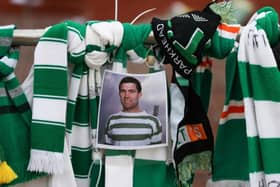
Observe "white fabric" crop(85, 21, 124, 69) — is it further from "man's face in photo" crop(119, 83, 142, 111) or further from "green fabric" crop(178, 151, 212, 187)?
"green fabric" crop(178, 151, 212, 187)

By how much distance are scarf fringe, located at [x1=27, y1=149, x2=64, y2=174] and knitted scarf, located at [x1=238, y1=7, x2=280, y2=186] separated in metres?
0.27

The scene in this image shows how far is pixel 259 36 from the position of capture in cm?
65

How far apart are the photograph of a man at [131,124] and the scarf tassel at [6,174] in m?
0.14

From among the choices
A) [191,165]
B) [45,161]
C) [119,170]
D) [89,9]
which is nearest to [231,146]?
[191,165]

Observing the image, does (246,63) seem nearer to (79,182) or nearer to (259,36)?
(259,36)

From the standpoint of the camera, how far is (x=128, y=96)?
69cm

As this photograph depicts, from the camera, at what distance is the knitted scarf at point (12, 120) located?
66 centimetres

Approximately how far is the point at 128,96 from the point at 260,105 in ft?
0.63

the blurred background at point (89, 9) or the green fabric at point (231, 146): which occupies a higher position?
the blurred background at point (89, 9)

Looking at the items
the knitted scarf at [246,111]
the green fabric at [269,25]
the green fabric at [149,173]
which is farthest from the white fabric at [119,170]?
the green fabric at [269,25]

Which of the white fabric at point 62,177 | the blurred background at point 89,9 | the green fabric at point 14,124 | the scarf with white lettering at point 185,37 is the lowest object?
the white fabric at point 62,177

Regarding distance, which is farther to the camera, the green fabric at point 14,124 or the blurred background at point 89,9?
the blurred background at point 89,9

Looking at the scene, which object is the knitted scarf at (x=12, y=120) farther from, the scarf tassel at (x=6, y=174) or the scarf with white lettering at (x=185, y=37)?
the scarf with white lettering at (x=185, y=37)

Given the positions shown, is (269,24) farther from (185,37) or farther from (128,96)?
(128,96)
